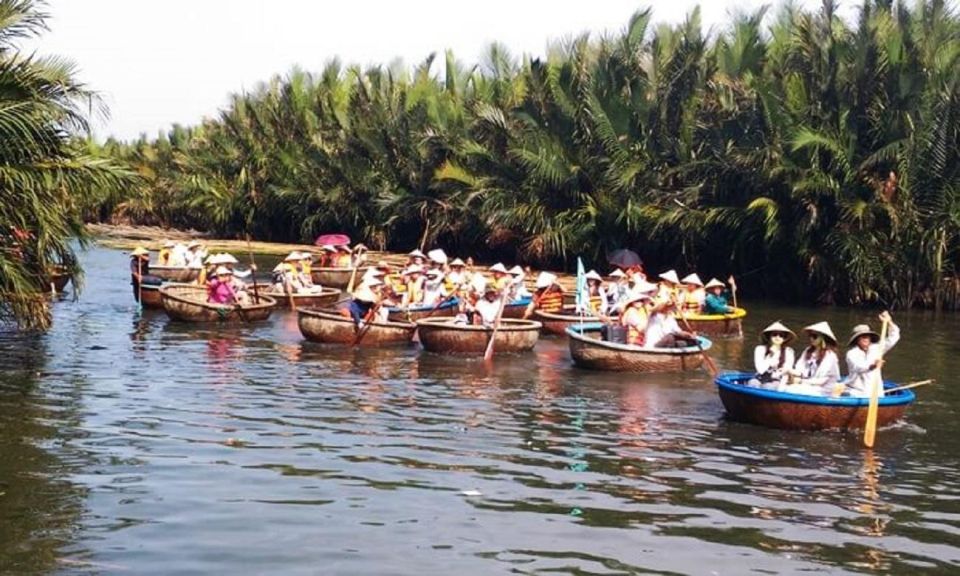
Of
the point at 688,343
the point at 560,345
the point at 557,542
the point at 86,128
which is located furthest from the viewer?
the point at 560,345

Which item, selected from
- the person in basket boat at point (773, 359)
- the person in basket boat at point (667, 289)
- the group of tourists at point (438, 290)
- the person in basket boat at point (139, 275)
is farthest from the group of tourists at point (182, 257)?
the person in basket boat at point (773, 359)

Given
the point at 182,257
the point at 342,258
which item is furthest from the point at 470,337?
the point at 182,257

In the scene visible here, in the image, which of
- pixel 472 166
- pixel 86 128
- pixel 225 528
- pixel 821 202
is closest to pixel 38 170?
pixel 86 128

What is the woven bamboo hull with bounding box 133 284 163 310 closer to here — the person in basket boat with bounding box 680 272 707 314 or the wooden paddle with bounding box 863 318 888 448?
the person in basket boat with bounding box 680 272 707 314

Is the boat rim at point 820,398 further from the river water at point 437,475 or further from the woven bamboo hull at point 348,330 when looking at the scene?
the woven bamboo hull at point 348,330

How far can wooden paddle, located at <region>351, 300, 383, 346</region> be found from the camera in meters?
23.1

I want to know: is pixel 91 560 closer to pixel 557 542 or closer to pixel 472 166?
pixel 557 542

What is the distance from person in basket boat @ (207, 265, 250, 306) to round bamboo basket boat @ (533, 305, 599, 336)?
6.44 m

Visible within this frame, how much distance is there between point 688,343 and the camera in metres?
20.8

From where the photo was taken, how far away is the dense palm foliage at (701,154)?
3114 cm

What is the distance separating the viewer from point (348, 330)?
23.2 meters

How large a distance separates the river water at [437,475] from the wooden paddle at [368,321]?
6.92ft

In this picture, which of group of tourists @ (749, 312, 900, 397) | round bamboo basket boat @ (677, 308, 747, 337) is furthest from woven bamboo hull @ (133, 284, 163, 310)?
group of tourists @ (749, 312, 900, 397)

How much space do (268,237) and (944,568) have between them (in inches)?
2099
